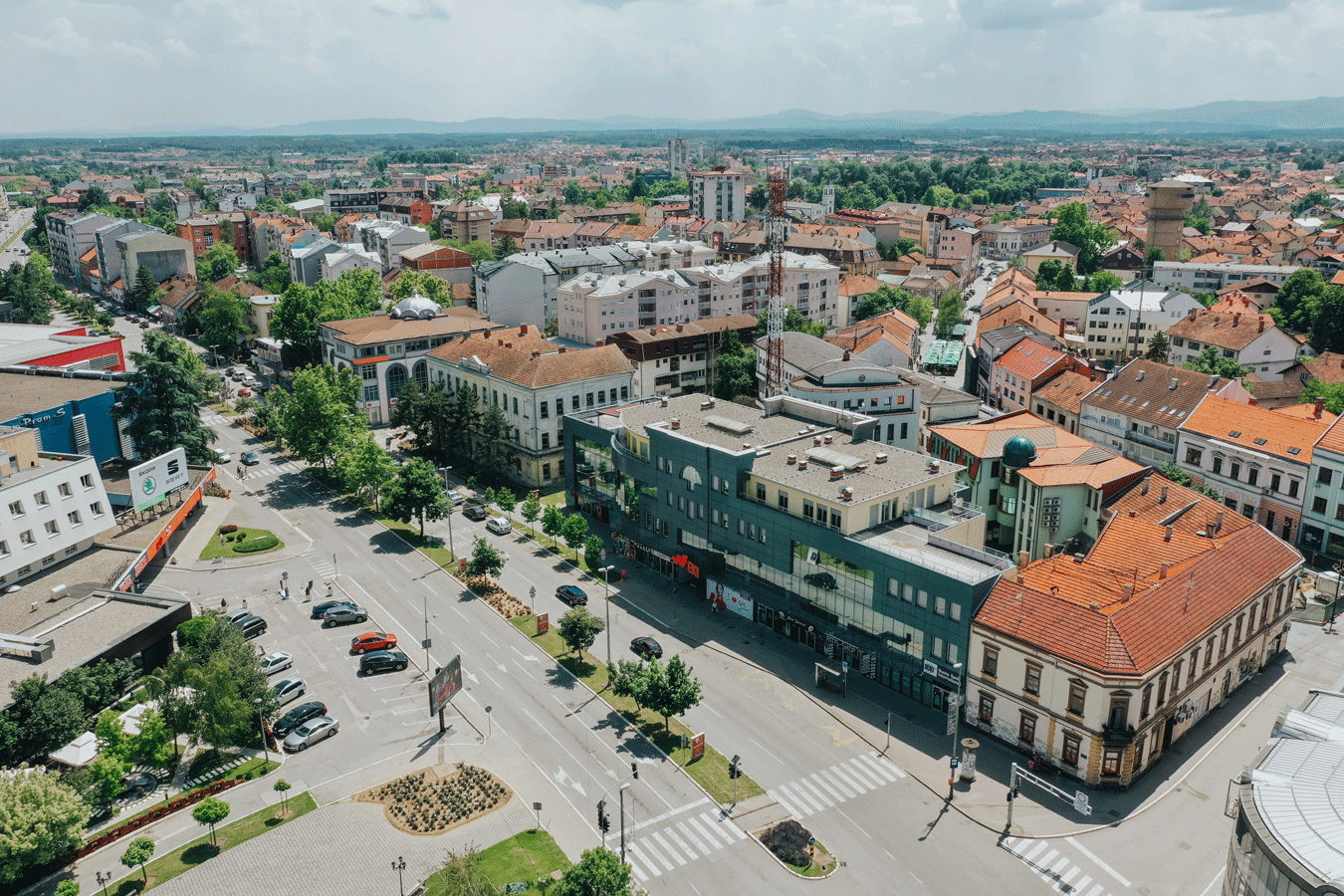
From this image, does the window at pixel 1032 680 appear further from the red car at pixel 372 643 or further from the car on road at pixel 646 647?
the red car at pixel 372 643

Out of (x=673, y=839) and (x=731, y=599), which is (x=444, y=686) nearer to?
(x=673, y=839)

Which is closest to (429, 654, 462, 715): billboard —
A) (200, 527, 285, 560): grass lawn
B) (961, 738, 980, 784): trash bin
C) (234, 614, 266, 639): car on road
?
(234, 614, 266, 639): car on road

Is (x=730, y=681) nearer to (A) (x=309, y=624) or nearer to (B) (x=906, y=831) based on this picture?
(B) (x=906, y=831)

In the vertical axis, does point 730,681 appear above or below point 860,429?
below

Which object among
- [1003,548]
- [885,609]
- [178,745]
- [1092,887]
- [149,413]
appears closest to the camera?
[1092,887]

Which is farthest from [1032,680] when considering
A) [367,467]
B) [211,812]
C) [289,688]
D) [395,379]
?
[395,379]

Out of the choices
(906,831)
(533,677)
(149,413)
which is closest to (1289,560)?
(906,831)

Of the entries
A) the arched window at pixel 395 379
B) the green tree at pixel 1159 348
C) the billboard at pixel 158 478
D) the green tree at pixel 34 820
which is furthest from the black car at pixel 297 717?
the green tree at pixel 1159 348

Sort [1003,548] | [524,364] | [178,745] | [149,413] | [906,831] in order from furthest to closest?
[524,364], [149,413], [1003,548], [178,745], [906,831]
